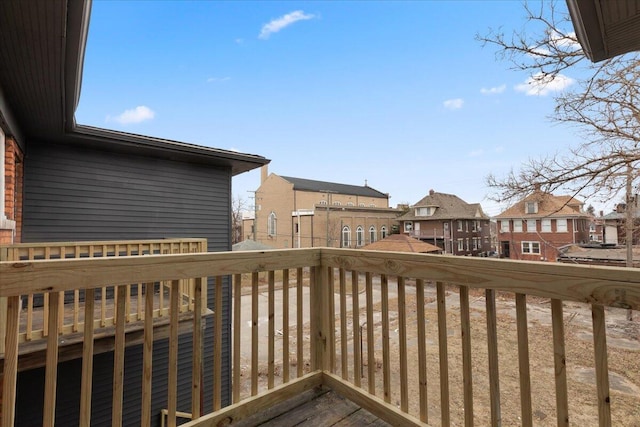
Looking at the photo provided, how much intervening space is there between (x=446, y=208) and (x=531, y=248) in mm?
6764

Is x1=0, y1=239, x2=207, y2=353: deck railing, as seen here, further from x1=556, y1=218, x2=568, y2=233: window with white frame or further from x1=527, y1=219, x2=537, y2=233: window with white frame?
x1=556, y1=218, x2=568, y2=233: window with white frame

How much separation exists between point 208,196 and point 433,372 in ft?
22.9

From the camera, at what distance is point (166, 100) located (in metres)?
16.5

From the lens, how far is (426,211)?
89.0 ft

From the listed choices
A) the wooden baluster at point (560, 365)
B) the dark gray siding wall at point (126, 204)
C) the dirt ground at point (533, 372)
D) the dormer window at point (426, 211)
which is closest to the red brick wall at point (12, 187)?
the dark gray siding wall at point (126, 204)

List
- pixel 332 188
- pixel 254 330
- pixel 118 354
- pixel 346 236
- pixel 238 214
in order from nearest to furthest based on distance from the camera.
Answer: pixel 118 354
pixel 254 330
pixel 346 236
pixel 332 188
pixel 238 214

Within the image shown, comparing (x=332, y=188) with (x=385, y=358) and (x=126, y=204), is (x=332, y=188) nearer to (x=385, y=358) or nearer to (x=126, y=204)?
(x=126, y=204)

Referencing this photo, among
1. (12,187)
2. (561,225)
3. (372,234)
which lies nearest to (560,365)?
(12,187)

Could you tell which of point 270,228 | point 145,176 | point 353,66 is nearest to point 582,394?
point 145,176

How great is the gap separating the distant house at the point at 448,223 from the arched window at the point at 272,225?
11.5 metres

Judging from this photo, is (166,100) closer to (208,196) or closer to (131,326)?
(208,196)

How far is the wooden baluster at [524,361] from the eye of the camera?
1.14 metres

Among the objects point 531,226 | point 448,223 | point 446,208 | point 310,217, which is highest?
point 446,208

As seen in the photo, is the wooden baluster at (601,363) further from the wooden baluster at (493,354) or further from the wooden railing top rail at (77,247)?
the wooden railing top rail at (77,247)
